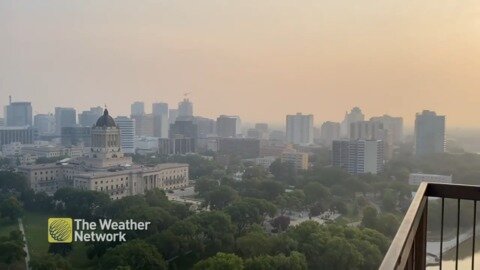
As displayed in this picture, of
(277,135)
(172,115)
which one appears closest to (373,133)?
(277,135)

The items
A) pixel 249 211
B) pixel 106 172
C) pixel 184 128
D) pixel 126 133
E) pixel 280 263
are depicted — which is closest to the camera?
pixel 280 263

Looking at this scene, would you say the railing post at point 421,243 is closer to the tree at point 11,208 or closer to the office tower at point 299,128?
the office tower at point 299,128

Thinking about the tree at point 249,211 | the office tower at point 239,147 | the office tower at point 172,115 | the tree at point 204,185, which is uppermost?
the office tower at point 172,115

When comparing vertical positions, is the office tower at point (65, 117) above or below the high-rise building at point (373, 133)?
above

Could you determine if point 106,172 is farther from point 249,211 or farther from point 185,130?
point 249,211

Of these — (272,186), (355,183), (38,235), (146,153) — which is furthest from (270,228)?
(38,235)

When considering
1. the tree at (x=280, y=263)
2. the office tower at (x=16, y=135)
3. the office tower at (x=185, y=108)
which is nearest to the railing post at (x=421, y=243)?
the tree at (x=280, y=263)

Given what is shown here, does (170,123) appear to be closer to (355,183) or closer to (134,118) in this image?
(134,118)

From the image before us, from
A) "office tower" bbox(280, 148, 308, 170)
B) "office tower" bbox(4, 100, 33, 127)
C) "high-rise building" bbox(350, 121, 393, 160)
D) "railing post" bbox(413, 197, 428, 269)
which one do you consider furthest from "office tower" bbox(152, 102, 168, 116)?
"railing post" bbox(413, 197, 428, 269)
